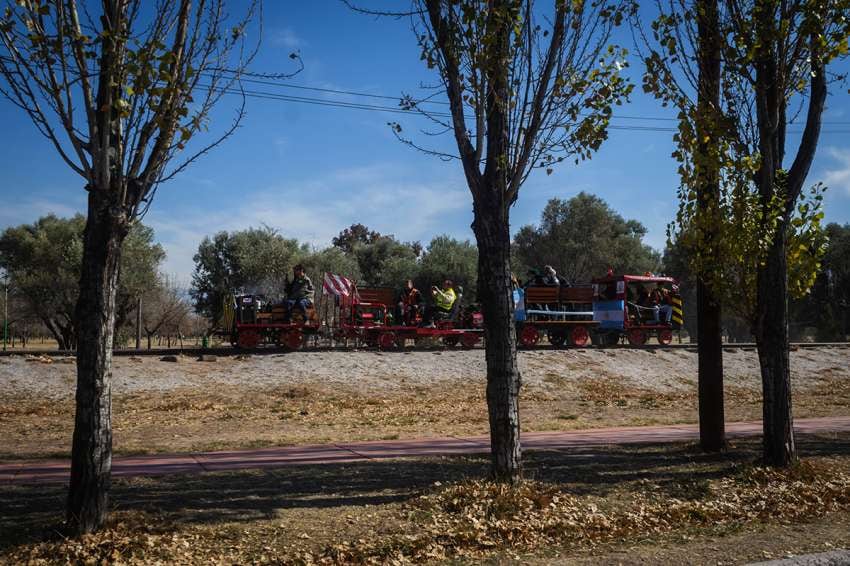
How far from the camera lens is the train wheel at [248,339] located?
68.9 feet

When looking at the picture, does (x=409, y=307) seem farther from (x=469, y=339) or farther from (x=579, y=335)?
(x=579, y=335)

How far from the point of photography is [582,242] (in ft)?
168

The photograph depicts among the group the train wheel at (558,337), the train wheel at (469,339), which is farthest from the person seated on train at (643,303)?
the train wheel at (469,339)

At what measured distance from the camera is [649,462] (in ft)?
27.5

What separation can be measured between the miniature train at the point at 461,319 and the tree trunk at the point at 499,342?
14377 millimetres

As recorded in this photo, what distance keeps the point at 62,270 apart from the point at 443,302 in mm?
20968

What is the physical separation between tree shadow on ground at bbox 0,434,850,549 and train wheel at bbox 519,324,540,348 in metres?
15.1

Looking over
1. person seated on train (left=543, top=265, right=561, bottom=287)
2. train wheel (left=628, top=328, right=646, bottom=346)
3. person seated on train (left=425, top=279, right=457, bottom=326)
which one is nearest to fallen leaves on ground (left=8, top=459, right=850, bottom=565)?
person seated on train (left=425, top=279, right=457, bottom=326)

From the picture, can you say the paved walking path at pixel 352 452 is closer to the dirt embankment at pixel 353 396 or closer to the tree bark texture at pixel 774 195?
the dirt embankment at pixel 353 396

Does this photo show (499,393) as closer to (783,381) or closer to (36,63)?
(783,381)

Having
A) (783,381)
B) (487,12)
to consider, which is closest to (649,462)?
(783,381)

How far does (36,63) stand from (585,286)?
73.3ft

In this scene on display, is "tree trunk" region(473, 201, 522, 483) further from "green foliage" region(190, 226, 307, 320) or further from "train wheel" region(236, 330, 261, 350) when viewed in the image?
"green foliage" region(190, 226, 307, 320)

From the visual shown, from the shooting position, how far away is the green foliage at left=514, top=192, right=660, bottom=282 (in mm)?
51031
